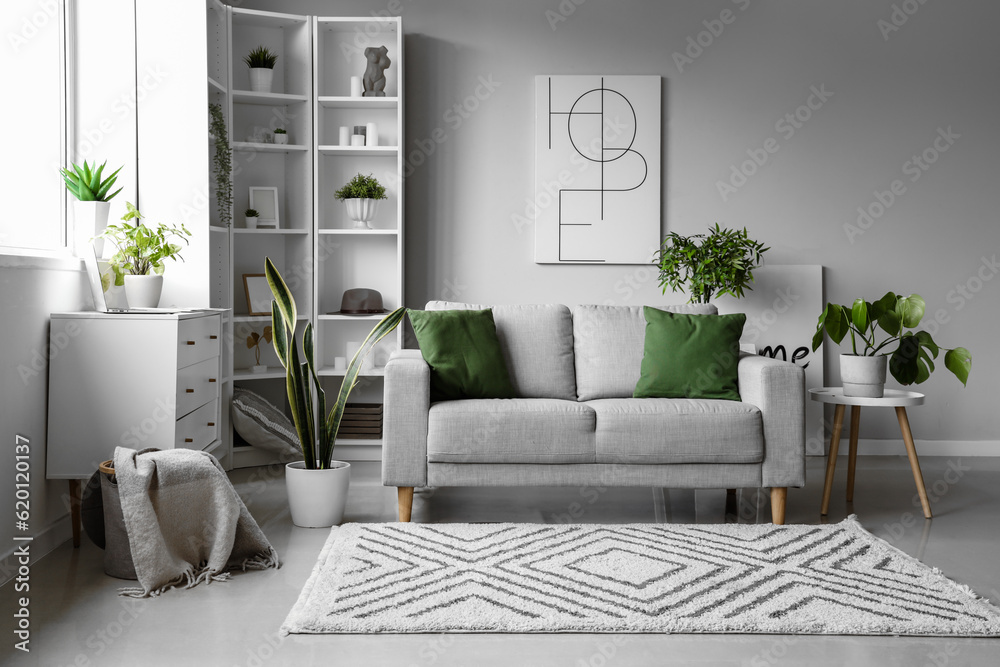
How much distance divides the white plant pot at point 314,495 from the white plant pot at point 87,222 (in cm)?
114

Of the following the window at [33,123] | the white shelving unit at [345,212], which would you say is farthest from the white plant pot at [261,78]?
the window at [33,123]

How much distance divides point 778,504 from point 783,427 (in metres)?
0.30

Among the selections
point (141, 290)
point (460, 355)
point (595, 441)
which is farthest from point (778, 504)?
point (141, 290)

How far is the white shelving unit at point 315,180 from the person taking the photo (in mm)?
4398

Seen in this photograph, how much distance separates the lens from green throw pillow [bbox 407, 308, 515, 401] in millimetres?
3357

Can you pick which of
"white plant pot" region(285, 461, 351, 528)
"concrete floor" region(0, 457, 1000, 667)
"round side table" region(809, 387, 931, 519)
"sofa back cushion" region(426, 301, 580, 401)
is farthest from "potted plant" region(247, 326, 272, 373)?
"round side table" region(809, 387, 931, 519)

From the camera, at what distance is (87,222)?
10.2 ft

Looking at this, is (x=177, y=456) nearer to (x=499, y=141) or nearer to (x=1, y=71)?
(x=1, y=71)

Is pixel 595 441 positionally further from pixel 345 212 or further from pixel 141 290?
pixel 345 212

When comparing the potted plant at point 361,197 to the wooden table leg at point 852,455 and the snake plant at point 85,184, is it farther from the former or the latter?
the wooden table leg at point 852,455

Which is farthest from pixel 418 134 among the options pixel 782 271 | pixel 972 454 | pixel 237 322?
pixel 972 454

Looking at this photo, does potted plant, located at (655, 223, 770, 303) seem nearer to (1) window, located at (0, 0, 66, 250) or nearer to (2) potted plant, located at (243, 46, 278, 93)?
(2) potted plant, located at (243, 46, 278, 93)

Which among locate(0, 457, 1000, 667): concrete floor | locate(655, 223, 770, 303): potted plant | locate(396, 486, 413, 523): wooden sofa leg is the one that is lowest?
locate(0, 457, 1000, 667): concrete floor

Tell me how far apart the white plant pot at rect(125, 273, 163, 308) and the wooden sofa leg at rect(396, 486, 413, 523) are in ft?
4.09
